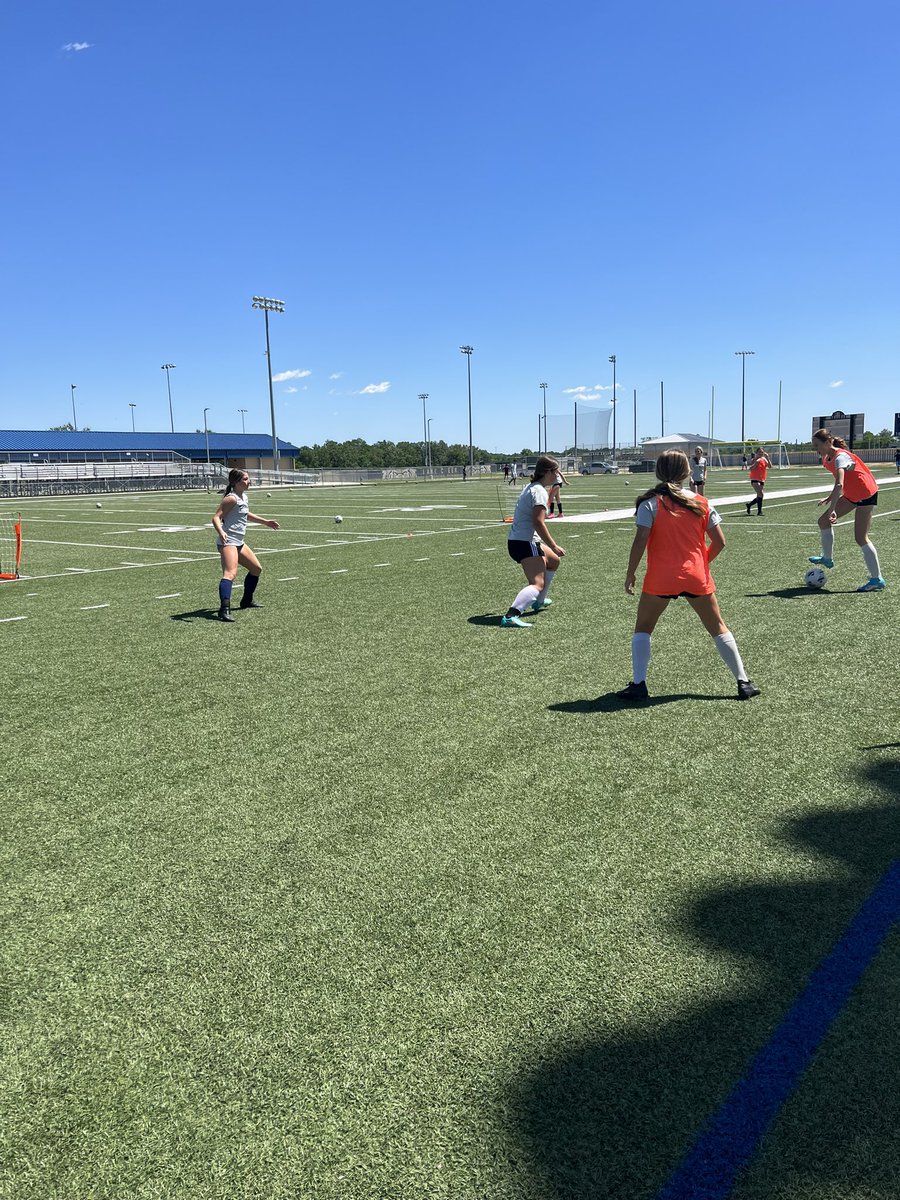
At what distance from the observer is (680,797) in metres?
4.75

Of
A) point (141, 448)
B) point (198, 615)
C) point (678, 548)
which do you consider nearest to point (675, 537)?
point (678, 548)

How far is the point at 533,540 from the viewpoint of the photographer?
9.72 meters

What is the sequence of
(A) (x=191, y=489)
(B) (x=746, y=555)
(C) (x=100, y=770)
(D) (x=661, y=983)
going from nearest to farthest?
1. (D) (x=661, y=983)
2. (C) (x=100, y=770)
3. (B) (x=746, y=555)
4. (A) (x=191, y=489)

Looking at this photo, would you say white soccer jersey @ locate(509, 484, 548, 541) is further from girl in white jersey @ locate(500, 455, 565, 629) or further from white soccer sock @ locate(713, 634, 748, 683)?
white soccer sock @ locate(713, 634, 748, 683)

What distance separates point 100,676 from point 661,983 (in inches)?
238

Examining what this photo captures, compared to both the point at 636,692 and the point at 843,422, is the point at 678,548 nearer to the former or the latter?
the point at 636,692

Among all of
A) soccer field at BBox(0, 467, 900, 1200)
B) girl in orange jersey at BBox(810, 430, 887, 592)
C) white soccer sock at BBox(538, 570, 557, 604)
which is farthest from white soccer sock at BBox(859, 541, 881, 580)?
white soccer sock at BBox(538, 570, 557, 604)

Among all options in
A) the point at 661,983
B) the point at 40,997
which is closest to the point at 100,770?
the point at 40,997

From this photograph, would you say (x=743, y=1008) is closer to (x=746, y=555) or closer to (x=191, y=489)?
(x=746, y=555)

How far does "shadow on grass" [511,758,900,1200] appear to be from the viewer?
2268mm

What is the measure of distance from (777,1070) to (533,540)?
737 cm

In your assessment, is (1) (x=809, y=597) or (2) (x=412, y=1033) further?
(1) (x=809, y=597)

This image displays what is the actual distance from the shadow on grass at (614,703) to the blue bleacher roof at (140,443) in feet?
316

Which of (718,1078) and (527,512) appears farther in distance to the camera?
(527,512)
